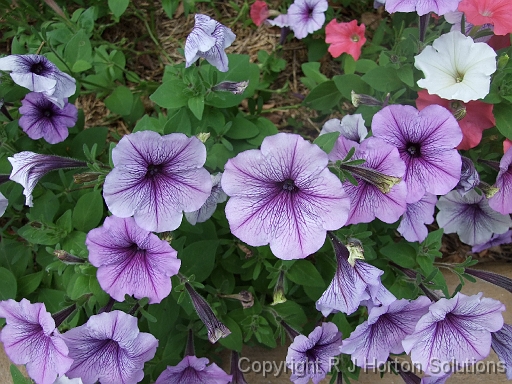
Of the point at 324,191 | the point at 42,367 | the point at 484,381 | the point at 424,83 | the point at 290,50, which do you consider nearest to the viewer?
the point at 324,191

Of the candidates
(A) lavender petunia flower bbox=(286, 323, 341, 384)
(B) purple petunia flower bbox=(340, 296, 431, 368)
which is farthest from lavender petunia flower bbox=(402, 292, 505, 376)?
(A) lavender petunia flower bbox=(286, 323, 341, 384)

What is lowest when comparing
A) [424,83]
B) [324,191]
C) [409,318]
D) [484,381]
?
[484,381]

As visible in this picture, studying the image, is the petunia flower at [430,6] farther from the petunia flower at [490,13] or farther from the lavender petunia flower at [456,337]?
the lavender petunia flower at [456,337]

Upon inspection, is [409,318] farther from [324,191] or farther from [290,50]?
[290,50]

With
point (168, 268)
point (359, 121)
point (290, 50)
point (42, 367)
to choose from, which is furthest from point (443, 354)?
point (290, 50)

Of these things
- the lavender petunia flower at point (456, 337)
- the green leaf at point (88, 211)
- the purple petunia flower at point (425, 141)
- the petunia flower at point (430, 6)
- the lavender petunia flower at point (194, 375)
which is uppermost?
the petunia flower at point (430, 6)

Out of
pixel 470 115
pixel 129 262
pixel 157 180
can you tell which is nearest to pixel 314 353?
pixel 129 262

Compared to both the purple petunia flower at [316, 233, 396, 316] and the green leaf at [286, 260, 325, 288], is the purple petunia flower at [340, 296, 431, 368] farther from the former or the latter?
the green leaf at [286, 260, 325, 288]

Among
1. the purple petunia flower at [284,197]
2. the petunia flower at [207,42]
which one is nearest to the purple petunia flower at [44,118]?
the petunia flower at [207,42]
